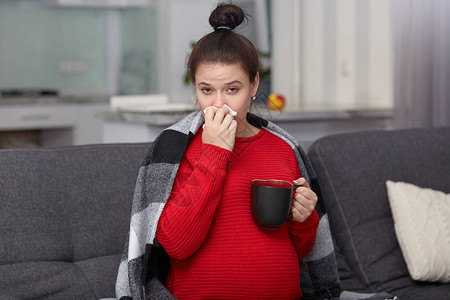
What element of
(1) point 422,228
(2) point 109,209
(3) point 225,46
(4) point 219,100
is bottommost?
(1) point 422,228

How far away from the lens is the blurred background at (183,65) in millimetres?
3107

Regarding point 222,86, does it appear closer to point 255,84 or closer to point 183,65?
point 255,84

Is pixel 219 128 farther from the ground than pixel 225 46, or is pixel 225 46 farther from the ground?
pixel 225 46

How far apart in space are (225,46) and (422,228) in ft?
3.19

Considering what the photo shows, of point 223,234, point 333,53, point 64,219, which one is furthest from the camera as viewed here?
point 333,53

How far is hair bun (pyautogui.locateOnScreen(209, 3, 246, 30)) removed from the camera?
5.03ft

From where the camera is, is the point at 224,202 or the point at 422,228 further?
the point at 422,228

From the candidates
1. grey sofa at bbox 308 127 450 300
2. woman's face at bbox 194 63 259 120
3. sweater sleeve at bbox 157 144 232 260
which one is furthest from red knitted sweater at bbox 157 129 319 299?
grey sofa at bbox 308 127 450 300

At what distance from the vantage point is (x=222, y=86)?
1447mm

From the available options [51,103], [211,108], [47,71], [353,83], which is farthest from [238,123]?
[47,71]

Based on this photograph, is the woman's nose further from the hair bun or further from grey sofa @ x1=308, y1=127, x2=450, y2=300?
grey sofa @ x1=308, y1=127, x2=450, y2=300

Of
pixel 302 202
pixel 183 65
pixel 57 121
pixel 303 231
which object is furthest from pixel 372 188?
pixel 57 121

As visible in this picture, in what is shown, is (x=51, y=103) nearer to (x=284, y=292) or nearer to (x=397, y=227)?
(x=397, y=227)

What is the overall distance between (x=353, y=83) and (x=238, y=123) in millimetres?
2254
